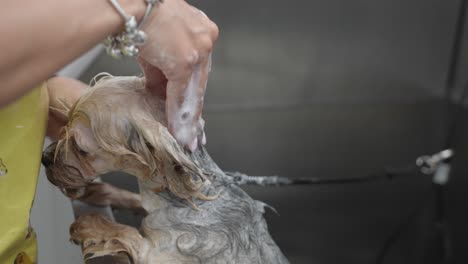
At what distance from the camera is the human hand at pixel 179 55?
2.23 ft

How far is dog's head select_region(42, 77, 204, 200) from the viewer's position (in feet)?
2.69

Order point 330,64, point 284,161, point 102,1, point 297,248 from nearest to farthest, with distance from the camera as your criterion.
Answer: point 102,1
point 297,248
point 284,161
point 330,64

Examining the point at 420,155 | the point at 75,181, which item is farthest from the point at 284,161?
the point at 75,181

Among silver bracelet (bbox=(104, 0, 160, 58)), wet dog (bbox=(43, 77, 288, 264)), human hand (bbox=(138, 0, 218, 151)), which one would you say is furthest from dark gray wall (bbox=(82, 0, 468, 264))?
silver bracelet (bbox=(104, 0, 160, 58))

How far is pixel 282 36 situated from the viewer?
1968 millimetres

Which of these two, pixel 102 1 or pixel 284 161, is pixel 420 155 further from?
pixel 102 1

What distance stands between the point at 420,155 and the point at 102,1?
1605 mm

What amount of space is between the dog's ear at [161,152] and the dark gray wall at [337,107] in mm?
889

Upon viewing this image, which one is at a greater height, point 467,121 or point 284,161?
point 467,121

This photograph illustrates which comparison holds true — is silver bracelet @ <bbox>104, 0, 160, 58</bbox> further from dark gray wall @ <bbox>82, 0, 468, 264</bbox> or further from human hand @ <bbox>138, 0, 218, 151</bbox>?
dark gray wall @ <bbox>82, 0, 468, 264</bbox>

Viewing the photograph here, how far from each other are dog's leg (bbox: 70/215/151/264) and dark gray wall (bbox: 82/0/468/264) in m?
0.85

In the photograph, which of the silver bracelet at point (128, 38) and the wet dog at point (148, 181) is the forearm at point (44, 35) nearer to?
the silver bracelet at point (128, 38)

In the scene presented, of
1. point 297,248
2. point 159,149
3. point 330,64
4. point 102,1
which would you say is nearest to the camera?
point 102,1

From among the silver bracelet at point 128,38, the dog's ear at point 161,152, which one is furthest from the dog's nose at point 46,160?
the silver bracelet at point 128,38
